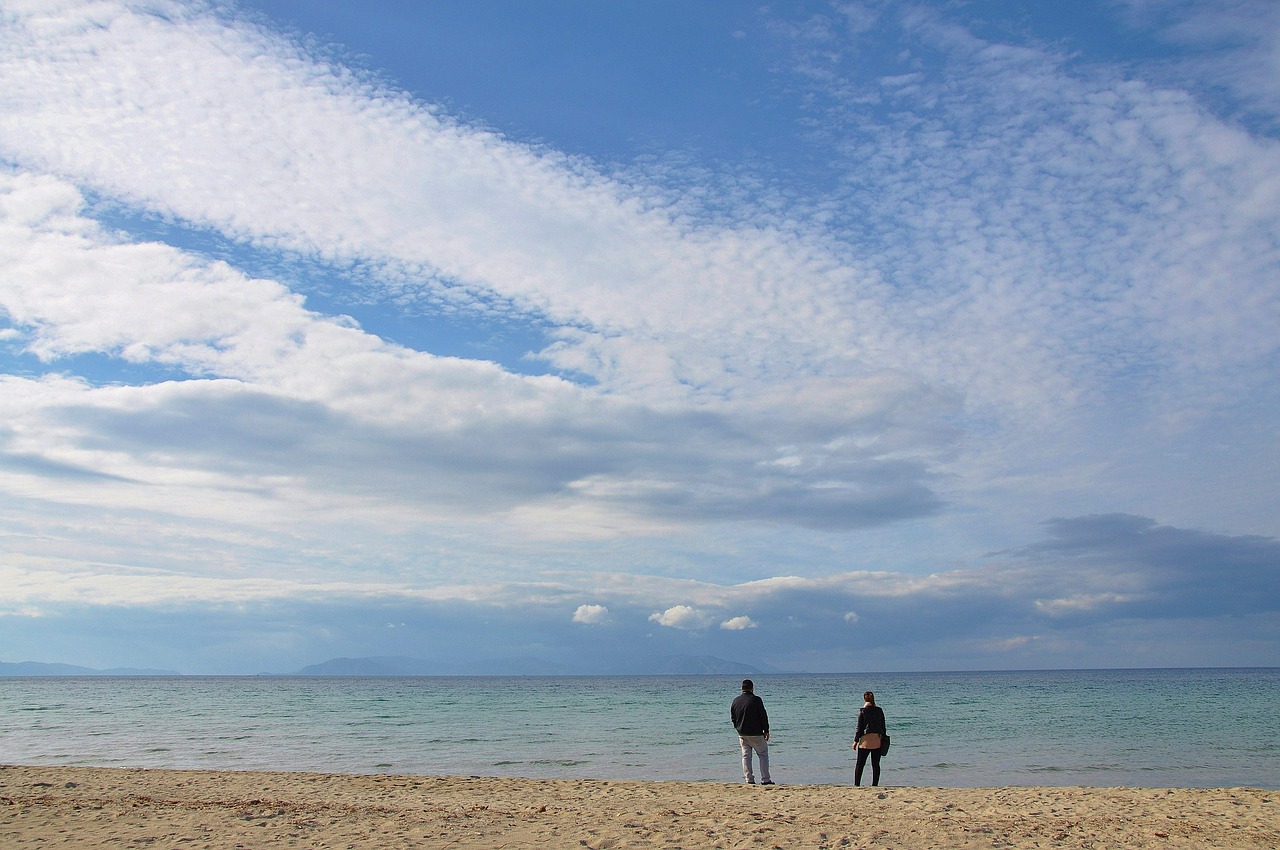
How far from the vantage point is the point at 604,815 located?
12.8 m

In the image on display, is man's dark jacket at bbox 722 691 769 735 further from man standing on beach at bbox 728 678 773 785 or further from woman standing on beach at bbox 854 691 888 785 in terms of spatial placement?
woman standing on beach at bbox 854 691 888 785

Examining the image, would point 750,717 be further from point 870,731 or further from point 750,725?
point 870,731

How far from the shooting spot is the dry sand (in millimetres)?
10992

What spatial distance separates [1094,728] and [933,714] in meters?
10.7

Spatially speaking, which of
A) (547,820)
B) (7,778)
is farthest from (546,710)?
(547,820)

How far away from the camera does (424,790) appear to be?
618 inches

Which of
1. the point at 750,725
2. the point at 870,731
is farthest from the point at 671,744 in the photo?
the point at 870,731

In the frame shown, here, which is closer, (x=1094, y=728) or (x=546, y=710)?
(x=1094, y=728)

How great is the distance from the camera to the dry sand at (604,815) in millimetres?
10992

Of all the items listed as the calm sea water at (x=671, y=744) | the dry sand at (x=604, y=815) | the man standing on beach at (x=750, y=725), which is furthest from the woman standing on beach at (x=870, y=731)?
the calm sea water at (x=671, y=744)

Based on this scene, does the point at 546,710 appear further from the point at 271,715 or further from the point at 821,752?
the point at 821,752

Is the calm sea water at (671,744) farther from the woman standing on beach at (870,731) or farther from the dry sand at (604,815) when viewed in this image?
the dry sand at (604,815)

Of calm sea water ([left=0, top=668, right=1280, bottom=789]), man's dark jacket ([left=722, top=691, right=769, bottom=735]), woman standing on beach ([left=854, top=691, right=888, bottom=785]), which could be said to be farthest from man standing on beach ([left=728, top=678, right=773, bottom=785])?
calm sea water ([left=0, top=668, right=1280, bottom=789])

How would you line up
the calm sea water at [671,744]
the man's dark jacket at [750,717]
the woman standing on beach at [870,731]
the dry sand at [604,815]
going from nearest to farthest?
the dry sand at [604,815]
the woman standing on beach at [870,731]
the man's dark jacket at [750,717]
the calm sea water at [671,744]
